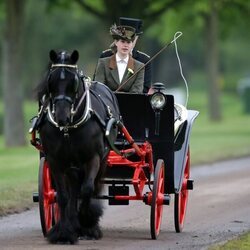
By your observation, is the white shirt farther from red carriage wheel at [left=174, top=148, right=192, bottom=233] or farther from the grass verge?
the grass verge

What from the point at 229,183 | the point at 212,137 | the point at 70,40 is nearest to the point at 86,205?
the point at 229,183

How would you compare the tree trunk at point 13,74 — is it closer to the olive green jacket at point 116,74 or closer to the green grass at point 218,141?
the green grass at point 218,141

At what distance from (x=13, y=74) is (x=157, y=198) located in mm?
17074

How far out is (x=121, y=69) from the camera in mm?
11883

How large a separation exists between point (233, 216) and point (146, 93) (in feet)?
7.21

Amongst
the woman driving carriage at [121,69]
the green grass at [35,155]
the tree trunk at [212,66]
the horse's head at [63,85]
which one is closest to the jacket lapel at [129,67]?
the woman driving carriage at [121,69]

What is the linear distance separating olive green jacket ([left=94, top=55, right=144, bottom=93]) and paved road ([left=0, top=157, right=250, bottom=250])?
160 centimetres

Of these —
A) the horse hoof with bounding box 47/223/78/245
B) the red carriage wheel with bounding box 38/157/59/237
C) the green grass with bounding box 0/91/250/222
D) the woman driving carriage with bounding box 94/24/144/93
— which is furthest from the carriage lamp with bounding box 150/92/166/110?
the green grass with bounding box 0/91/250/222

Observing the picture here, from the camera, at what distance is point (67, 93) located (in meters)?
9.87

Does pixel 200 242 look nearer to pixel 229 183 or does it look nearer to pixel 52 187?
pixel 52 187

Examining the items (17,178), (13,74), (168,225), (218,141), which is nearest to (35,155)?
(13,74)

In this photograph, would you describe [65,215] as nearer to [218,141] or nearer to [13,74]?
[13,74]

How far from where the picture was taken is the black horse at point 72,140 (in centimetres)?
990

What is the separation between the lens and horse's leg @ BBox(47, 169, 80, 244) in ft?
33.1
